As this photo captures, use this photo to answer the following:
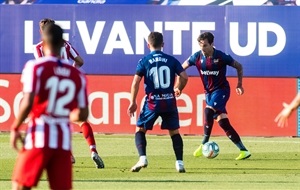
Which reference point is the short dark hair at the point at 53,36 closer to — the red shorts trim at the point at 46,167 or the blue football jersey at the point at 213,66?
the red shorts trim at the point at 46,167

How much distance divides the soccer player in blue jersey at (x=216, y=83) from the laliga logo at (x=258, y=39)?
8024 mm

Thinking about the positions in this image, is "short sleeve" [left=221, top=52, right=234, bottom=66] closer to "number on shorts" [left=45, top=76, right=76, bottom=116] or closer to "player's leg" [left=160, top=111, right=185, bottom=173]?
"player's leg" [left=160, top=111, right=185, bottom=173]

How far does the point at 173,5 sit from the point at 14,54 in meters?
4.00

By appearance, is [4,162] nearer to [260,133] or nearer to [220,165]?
[220,165]

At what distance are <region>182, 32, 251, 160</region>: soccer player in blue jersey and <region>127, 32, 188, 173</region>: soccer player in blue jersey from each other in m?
2.73

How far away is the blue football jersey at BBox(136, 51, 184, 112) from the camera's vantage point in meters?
15.5

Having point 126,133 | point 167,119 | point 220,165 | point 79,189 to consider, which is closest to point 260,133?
point 126,133

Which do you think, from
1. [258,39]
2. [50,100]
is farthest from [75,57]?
[258,39]

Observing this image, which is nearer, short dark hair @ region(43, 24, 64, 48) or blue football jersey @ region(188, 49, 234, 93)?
short dark hair @ region(43, 24, 64, 48)

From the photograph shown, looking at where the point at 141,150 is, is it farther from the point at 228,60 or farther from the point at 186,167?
the point at 228,60

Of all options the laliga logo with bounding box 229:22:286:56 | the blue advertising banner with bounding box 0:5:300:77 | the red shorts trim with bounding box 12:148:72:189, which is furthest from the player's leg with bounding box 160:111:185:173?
the laliga logo with bounding box 229:22:286:56

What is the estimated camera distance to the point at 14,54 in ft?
89.9

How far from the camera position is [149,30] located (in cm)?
2714

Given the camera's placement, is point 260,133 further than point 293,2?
No
